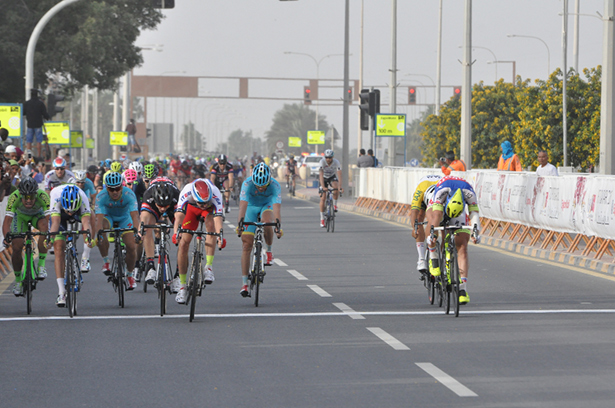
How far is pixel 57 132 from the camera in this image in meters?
32.7

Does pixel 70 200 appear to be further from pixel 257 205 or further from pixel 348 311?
pixel 348 311

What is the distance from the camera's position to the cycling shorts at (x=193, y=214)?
12062mm

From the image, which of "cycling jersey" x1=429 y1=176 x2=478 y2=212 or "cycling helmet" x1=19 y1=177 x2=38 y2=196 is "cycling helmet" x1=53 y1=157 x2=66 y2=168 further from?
"cycling jersey" x1=429 y1=176 x2=478 y2=212

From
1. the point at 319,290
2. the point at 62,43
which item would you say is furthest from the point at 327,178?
the point at 62,43

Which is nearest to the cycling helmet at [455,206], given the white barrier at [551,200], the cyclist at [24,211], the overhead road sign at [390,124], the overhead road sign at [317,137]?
the white barrier at [551,200]

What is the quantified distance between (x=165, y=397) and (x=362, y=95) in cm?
3060

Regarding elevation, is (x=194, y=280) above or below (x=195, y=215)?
below

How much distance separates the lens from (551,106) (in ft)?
146

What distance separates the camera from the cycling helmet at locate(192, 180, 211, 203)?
11828mm

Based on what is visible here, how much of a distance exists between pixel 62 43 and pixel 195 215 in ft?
107

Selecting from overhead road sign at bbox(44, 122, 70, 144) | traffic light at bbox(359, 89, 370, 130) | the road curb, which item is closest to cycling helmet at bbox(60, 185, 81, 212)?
the road curb

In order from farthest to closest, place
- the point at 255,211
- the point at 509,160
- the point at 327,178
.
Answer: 1. the point at 327,178
2. the point at 509,160
3. the point at 255,211

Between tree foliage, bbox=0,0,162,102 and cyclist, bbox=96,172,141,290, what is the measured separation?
29.2 m

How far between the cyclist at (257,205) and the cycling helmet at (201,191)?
0.87 metres
